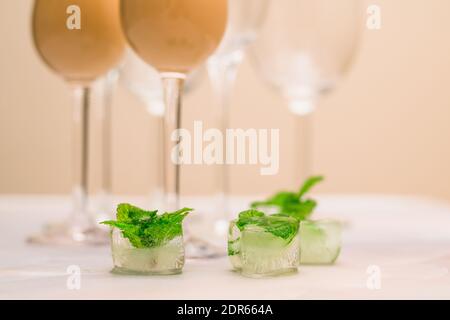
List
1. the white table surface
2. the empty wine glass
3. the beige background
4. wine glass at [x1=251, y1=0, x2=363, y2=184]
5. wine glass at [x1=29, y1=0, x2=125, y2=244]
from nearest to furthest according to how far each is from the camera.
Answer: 1. the white table surface
2. wine glass at [x1=29, y1=0, x2=125, y2=244]
3. the empty wine glass
4. wine glass at [x1=251, y1=0, x2=363, y2=184]
5. the beige background

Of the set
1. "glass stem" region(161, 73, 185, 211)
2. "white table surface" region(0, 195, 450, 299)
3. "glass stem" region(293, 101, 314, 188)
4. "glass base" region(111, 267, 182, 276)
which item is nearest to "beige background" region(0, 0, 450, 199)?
"glass stem" region(293, 101, 314, 188)

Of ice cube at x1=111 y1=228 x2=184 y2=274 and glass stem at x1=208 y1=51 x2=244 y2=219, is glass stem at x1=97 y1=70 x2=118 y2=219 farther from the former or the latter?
ice cube at x1=111 y1=228 x2=184 y2=274

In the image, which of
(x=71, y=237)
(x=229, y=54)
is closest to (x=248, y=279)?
(x=71, y=237)

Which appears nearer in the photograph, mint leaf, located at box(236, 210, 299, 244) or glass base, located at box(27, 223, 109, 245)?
mint leaf, located at box(236, 210, 299, 244)

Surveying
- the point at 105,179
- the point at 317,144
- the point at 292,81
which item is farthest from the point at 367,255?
the point at 317,144

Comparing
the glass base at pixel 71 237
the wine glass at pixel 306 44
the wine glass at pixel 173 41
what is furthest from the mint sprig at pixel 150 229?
the wine glass at pixel 306 44

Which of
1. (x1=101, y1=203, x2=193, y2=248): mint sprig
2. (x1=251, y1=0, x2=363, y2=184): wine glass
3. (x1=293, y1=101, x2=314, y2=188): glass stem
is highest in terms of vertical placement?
(x1=251, y1=0, x2=363, y2=184): wine glass
